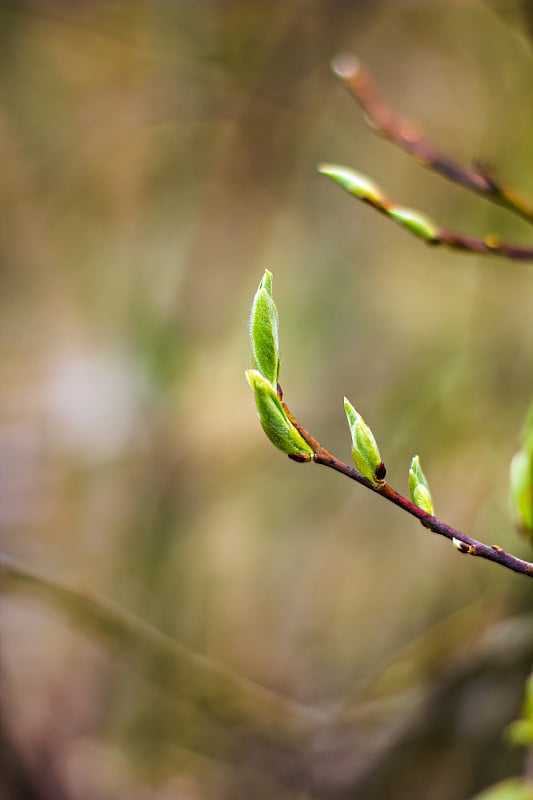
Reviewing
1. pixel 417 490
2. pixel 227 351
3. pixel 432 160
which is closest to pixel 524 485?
pixel 417 490

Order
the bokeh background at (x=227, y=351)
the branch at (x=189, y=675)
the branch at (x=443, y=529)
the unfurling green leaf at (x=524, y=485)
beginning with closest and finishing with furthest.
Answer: the branch at (x=443, y=529), the unfurling green leaf at (x=524, y=485), the branch at (x=189, y=675), the bokeh background at (x=227, y=351)

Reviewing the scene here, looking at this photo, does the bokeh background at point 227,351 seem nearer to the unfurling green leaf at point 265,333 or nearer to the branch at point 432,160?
the branch at point 432,160

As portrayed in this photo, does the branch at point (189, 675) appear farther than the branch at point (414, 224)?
Yes

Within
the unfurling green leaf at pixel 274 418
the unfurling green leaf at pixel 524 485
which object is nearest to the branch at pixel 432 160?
the unfurling green leaf at pixel 524 485

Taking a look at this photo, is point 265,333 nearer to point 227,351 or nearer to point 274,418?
point 274,418

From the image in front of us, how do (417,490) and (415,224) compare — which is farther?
(415,224)

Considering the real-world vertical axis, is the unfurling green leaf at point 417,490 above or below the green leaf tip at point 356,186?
below
